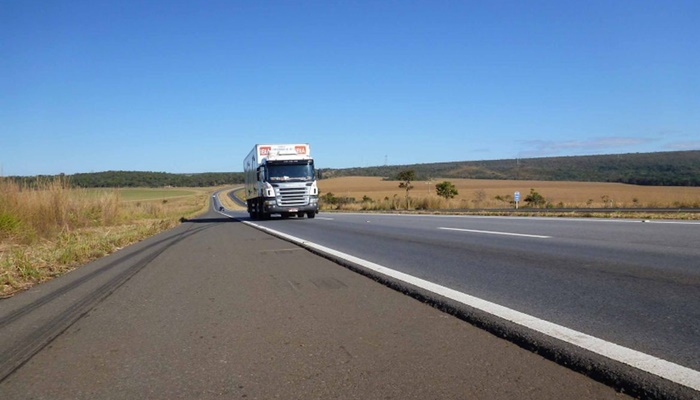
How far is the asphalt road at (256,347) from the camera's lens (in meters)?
3.68

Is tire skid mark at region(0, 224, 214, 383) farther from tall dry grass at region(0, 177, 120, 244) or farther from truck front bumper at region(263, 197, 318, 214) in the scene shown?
truck front bumper at region(263, 197, 318, 214)

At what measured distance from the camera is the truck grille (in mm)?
28362

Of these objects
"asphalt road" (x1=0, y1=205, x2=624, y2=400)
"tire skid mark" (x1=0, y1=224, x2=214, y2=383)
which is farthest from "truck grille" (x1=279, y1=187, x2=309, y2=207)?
"asphalt road" (x1=0, y1=205, x2=624, y2=400)

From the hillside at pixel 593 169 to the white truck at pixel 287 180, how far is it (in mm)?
42729

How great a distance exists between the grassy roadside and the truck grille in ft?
18.5

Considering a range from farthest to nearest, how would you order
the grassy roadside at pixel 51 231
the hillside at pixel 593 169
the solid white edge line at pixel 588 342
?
the hillside at pixel 593 169
the grassy roadside at pixel 51 231
the solid white edge line at pixel 588 342

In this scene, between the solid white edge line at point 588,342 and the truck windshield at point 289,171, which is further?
the truck windshield at point 289,171

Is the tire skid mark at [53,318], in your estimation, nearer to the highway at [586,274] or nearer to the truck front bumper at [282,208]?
the highway at [586,274]

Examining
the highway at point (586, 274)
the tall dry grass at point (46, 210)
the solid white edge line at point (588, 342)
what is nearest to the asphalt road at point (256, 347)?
the solid white edge line at point (588, 342)

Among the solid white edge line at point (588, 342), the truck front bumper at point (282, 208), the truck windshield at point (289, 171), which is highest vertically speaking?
the truck windshield at point (289, 171)

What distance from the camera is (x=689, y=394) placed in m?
3.20

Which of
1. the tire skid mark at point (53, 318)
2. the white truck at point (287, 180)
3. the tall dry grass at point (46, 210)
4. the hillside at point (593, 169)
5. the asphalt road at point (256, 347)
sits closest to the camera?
the asphalt road at point (256, 347)

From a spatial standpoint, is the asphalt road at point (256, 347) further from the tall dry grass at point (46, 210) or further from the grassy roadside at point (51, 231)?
the tall dry grass at point (46, 210)

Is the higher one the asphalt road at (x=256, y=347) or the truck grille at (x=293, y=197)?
the truck grille at (x=293, y=197)
